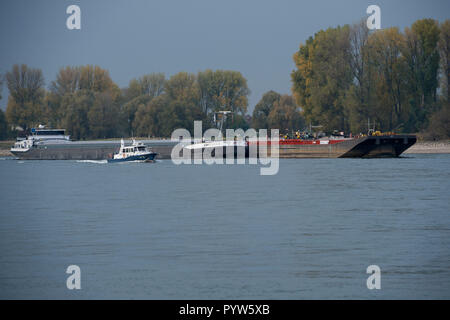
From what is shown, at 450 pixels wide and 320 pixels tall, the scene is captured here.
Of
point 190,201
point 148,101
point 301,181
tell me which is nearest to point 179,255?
point 190,201

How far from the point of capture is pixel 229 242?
28.1m

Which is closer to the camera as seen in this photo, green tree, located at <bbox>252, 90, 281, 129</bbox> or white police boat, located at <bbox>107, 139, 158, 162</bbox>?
white police boat, located at <bbox>107, 139, 158, 162</bbox>

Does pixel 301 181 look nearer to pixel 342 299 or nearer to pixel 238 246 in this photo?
pixel 238 246

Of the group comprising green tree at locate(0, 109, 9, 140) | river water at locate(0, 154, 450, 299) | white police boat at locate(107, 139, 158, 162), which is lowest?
river water at locate(0, 154, 450, 299)

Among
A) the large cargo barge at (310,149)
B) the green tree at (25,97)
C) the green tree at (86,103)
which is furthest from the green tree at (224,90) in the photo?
the large cargo barge at (310,149)

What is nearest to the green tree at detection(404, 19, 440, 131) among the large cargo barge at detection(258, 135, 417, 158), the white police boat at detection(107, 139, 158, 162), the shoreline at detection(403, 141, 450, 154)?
the shoreline at detection(403, 141, 450, 154)

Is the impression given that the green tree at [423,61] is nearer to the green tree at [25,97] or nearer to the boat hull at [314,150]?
the boat hull at [314,150]

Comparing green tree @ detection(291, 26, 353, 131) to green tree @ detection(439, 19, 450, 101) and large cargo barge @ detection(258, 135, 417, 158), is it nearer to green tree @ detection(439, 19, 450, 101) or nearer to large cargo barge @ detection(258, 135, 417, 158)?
large cargo barge @ detection(258, 135, 417, 158)

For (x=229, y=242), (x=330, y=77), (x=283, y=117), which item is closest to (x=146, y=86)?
(x=283, y=117)

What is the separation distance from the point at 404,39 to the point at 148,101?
6883 centimetres

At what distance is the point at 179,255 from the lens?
25.3 metres

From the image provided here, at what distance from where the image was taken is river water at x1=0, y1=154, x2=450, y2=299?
2056cm

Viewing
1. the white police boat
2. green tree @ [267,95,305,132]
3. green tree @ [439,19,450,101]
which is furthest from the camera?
green tree @ [267,95,305,132]

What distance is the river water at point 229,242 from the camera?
20562 millimetres
